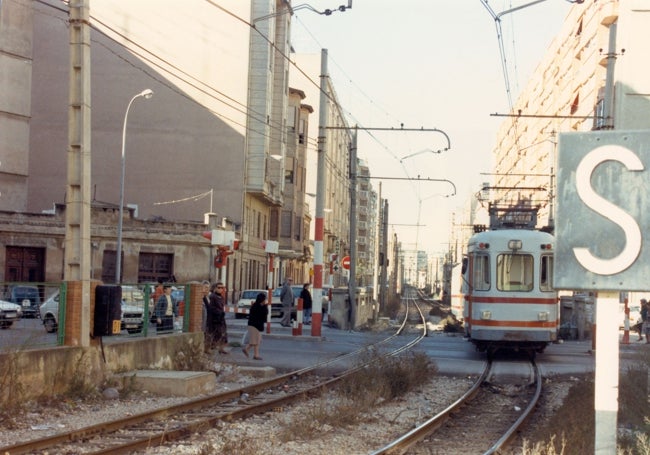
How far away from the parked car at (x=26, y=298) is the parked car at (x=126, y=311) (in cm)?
14

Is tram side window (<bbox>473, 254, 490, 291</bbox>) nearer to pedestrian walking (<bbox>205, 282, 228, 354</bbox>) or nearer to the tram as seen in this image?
the tram

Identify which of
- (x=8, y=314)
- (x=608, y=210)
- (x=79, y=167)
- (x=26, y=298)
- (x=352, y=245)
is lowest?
(x=8, y=314)

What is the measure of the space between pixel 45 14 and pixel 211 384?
45.6m

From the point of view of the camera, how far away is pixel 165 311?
19.6 metres

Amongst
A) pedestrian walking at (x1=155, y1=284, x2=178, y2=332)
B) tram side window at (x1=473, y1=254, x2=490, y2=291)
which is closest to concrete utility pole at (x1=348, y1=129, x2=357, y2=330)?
tram side window at (x1=473, y1=254, x2=490, y2=291)

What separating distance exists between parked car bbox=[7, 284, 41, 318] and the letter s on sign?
12.0 m

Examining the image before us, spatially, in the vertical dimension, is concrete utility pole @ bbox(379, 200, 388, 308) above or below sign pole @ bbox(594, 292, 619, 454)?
above

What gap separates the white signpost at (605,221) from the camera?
168 inches

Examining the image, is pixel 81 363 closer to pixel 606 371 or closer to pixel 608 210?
pixel 606 371

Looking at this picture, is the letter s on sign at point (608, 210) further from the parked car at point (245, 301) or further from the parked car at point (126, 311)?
the parked car at point (245, 301)

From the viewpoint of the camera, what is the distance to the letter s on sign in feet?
13.9

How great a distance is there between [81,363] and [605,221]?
12.1 metres

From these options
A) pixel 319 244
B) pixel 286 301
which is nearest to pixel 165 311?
pixel 319 244

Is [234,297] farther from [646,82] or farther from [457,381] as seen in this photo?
[457,381]
